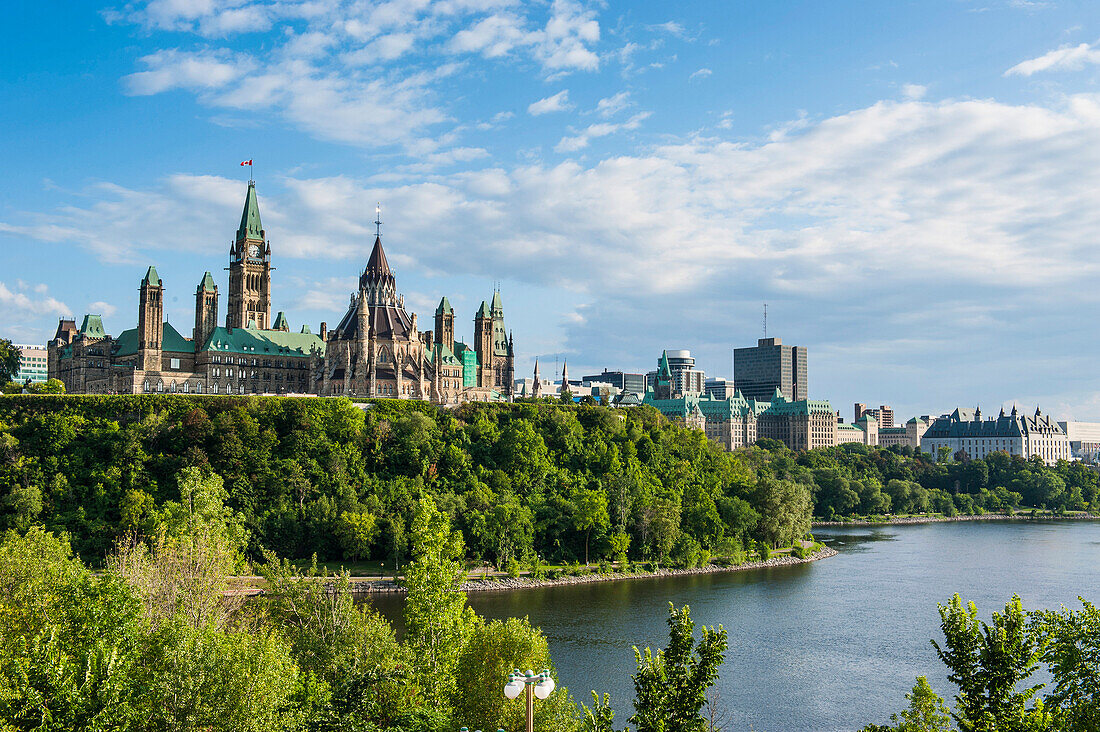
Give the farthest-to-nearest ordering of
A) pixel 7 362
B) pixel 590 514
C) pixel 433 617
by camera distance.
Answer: pixel 7 362, pixel 590 514, pixel 433 617

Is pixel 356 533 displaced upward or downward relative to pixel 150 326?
downward

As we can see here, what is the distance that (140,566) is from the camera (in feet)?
139

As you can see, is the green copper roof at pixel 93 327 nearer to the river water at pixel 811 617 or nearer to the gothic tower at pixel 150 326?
the gothic tower at pixel 150 326

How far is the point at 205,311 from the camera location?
395 feet

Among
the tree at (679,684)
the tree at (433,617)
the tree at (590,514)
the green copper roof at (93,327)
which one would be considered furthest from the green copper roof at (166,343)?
the tree at (679,684)

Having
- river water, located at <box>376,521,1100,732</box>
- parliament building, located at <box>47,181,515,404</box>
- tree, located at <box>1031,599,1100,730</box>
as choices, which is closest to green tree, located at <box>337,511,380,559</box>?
river water, located at <box>376,521,1100,732</box>

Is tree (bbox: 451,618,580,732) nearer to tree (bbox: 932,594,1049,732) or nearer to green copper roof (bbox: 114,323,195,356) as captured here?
tree (bbox: 932,594,1049,732)

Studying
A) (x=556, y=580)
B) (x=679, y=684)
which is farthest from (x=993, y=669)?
(x=556, y=580)

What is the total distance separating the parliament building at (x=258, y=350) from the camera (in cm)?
11362

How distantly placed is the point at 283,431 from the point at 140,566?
54.0 meters

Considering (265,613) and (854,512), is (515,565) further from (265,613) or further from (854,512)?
(854,512)

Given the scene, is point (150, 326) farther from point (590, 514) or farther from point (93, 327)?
point (590, 514)

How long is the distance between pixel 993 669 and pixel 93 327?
131002mm

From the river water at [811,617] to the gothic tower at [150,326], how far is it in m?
59.4
